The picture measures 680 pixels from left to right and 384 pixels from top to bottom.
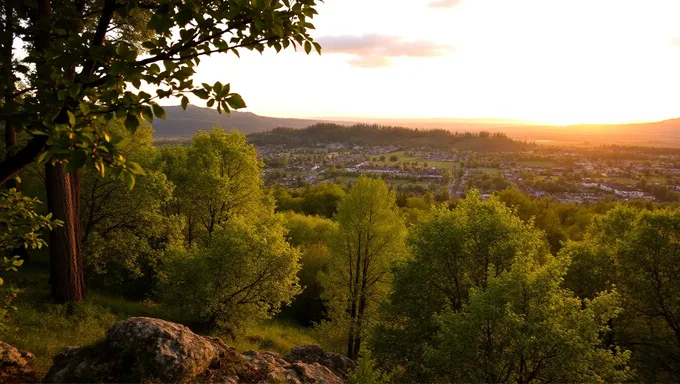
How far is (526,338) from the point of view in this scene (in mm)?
12750

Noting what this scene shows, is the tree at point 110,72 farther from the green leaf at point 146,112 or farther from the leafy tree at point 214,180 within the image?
the leafy tree at point 214,180

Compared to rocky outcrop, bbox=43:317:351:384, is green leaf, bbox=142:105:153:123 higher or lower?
higher

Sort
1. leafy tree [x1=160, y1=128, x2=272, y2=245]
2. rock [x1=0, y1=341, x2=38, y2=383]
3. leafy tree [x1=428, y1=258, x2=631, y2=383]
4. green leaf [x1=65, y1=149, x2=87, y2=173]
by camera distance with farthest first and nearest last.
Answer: leafy tree [x1=160, y1=128, x2=272, y2=245]
leafy tree [x1=428, y1=258, x2=631, y2=383]
rock [x1=0, y1=341, x2=38, y2=383]
green leaf [x1=65, y1=149, x2=87, y2=173]

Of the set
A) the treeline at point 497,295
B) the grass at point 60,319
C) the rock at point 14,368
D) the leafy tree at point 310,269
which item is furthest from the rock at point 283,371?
the leafy tree at point 310,269

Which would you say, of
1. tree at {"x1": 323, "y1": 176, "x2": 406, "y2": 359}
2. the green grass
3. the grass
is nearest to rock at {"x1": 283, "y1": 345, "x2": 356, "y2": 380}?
the green grass

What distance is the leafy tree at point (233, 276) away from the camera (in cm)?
2250

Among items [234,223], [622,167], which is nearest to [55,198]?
[234,223]

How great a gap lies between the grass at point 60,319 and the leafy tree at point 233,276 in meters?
2.39

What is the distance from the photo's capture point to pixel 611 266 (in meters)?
22.8

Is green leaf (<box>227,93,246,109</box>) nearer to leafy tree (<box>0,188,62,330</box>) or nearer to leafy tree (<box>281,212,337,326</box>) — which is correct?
leafy tree (<box>0,188,62,330</box>)

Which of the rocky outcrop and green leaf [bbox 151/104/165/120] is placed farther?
the rocky outcrop

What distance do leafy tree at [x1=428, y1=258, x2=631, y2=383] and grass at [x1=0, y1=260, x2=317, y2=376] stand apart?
43.4ft

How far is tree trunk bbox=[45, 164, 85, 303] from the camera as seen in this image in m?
16.8

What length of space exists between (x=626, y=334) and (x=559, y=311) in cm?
1098
